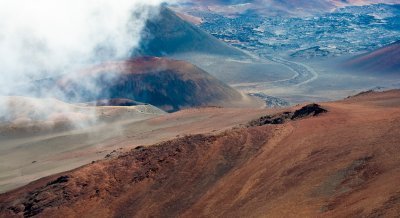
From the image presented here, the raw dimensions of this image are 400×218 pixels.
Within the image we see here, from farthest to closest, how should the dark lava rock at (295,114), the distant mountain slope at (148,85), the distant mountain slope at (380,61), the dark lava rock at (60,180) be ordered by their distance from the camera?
1. the distant mountain slope at (380,61)
2. the distant mountain slope at (148,85)
3. the dark lava rock at (295,114)
4. the dark lava rock at (60,180)

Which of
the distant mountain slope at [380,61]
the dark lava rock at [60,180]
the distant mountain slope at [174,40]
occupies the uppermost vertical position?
the distant mountain slope at [174,40]

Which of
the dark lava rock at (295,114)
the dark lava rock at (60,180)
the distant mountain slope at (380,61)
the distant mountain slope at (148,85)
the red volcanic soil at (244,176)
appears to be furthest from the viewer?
the distant mountain slope at (380,61)

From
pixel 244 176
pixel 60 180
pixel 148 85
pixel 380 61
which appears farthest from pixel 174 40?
pixel 244 176

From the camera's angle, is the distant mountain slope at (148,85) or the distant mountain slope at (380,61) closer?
the distant mountain slope at (148,85)

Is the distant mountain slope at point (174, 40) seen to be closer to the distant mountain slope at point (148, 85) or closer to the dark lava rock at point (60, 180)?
the distant mountain slope at point (148, 85)

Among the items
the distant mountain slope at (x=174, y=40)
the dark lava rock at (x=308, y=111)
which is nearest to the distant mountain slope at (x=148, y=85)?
the distant mountain slope at (x=174, y=40)

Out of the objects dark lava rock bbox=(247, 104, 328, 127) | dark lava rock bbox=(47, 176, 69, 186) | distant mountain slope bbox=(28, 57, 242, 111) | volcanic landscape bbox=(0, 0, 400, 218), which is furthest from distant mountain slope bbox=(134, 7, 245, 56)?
dark lava rock bbox=(47, 176, 69, 186)

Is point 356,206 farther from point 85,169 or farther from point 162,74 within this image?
point 162,74
